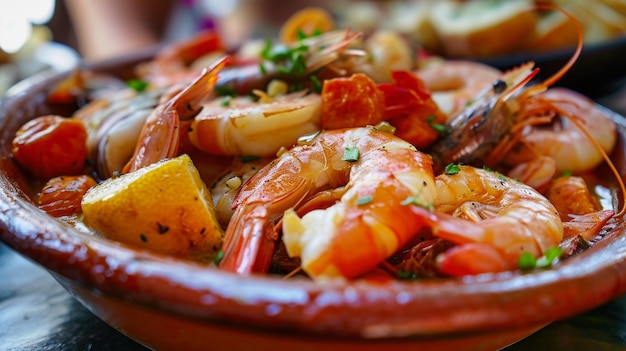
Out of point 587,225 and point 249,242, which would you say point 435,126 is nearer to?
point 587,225

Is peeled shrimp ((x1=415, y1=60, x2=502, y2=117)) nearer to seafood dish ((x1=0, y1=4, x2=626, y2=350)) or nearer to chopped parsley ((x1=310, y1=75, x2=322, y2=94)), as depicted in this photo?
seafood dish ((x1=0, y1=4, x2=626, y2=350))

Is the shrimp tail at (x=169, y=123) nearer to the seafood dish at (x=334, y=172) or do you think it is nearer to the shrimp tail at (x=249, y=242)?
the seafood dish at (x=334, y=172)

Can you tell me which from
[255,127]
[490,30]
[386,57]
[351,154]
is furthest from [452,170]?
[490,30]

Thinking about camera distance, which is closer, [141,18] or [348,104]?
[348,104]

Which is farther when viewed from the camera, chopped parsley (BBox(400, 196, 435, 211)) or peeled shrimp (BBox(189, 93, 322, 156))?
peeled shrimp (BBox(189, 93, 322, 156))

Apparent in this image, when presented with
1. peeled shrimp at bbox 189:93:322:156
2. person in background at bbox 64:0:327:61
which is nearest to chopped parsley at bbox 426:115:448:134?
peeled shrimp at bbox 189:93:322:156

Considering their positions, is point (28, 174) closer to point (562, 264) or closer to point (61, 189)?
point (61, 189)
